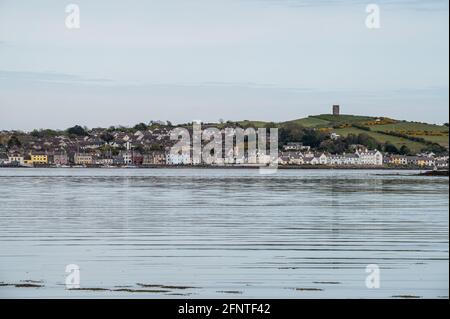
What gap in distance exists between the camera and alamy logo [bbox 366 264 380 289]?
1305cm

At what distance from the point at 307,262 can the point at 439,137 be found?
91749 mm

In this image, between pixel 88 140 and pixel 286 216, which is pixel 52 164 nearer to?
pixel 88 140

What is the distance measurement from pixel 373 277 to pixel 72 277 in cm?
411

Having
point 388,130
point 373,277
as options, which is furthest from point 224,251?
point 388,130

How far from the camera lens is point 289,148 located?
120 metres

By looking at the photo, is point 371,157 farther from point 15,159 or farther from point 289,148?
point 15,159

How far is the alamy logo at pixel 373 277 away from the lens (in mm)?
13047

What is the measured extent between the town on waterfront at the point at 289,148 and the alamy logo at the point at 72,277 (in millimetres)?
87552

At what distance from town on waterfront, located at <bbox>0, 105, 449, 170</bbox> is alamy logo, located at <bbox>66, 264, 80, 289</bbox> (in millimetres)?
87552

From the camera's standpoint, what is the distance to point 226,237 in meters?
20.6

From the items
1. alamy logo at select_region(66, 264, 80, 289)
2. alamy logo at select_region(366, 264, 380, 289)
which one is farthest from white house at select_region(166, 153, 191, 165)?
alamy logo at select_region(366, 264, 380, 289)

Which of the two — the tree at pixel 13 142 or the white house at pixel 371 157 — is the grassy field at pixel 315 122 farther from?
the tree at pixel 13 142
